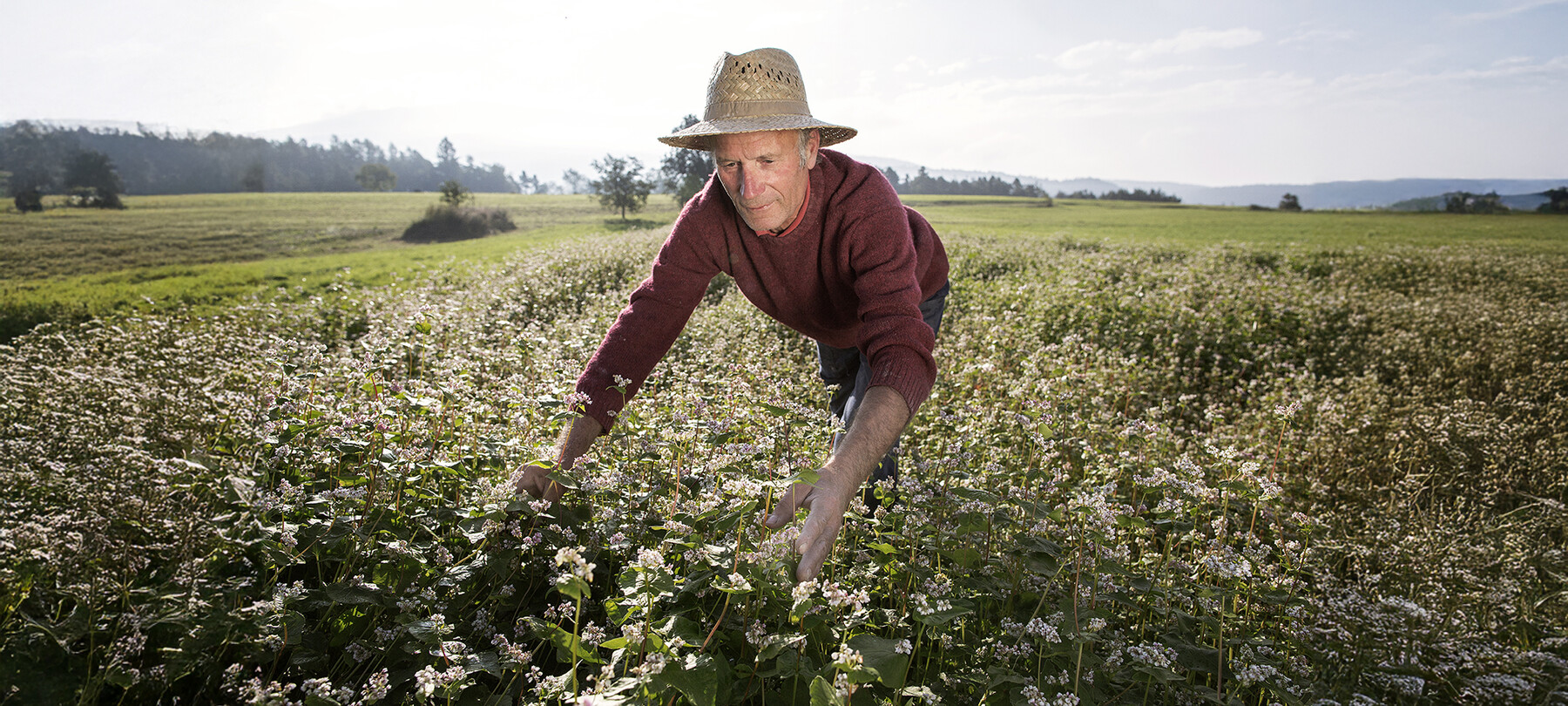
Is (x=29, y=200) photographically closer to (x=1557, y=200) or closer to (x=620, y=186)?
(x=620, y=186)

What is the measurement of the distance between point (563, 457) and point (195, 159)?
68979 mm

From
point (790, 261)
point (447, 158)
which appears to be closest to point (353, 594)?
point (790, 261)

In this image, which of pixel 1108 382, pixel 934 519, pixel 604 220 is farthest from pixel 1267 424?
pixel 604 220

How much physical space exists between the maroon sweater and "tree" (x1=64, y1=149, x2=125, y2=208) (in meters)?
39.2

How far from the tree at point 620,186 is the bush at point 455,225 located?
12.3m

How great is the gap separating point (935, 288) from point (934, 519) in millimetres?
A: 1617

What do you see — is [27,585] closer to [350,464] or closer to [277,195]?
[350,464]

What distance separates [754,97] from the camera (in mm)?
2643

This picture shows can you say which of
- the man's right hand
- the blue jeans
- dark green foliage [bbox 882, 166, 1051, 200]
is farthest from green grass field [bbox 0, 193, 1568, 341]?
dark green foliage [bbox 882, 166, 1051, 200]

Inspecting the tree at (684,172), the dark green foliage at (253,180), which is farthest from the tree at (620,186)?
the dark green foliage at (253,180)

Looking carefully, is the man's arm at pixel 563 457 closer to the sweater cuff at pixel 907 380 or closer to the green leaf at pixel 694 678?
the green leaf at pixel 694 678

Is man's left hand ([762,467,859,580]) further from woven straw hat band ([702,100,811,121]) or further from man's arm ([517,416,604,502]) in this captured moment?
woven straw hat band ([702,100,811,121])

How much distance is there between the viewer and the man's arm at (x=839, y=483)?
1.82m

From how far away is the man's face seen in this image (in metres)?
2.68
